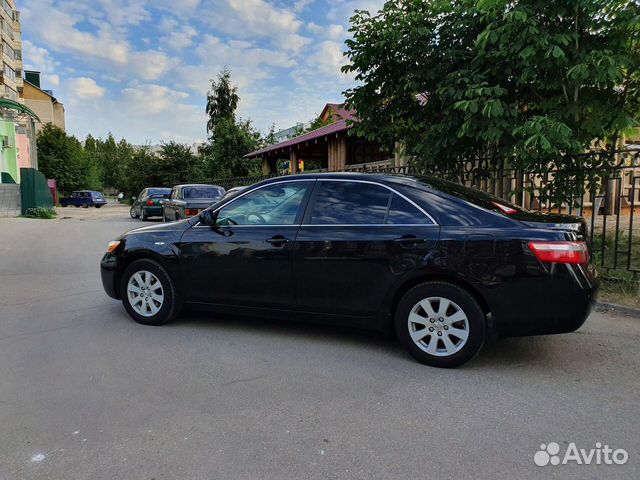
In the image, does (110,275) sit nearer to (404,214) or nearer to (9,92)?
(404,214)

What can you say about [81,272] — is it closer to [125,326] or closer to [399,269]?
[125,326]

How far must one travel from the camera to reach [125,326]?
5219mm

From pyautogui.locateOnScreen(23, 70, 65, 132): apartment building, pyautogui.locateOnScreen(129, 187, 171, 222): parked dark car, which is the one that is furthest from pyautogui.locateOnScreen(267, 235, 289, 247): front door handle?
pyautogui.locateOnScreen(23, 70, 65, 132): apartment building

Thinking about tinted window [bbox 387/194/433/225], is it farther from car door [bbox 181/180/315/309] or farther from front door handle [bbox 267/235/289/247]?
front door handle [bbox 267/235/289/247]

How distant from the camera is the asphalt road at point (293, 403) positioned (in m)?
2.69

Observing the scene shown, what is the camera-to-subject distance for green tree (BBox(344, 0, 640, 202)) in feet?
20.4

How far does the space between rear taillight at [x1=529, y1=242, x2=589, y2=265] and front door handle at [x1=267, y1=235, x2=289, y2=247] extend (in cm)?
213

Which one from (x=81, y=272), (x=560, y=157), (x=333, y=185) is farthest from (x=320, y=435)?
(x=81, y=272)

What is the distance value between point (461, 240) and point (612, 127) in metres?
4.52

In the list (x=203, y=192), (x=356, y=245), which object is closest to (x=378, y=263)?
(x=356, y=245)

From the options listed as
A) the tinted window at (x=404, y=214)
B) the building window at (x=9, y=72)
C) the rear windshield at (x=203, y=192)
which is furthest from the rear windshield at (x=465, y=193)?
the building window at (x=9, y=72)

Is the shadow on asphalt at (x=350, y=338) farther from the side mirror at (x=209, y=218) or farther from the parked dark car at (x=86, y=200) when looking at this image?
the parked dark car at (x=86, y=200)

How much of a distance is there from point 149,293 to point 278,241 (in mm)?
1656

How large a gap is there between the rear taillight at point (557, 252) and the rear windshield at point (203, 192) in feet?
42.8
